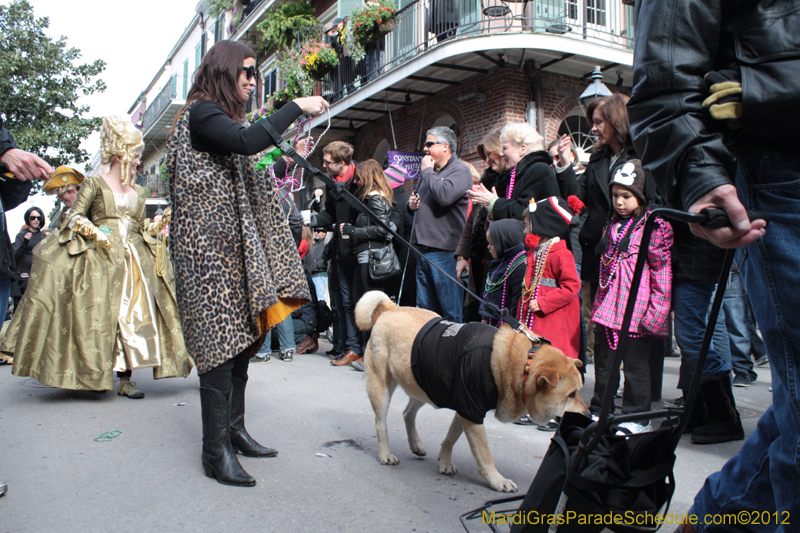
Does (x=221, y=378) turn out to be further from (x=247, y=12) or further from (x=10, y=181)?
(x=247, y=12)

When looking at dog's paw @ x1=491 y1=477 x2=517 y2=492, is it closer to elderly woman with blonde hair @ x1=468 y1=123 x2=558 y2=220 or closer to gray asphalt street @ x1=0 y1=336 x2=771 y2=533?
gray asphalt street @ x1=0 y1=336 x2=771 y2=533

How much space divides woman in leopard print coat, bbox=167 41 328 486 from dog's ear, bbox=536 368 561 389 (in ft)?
4.44

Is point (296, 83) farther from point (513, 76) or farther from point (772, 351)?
point (772, 351)

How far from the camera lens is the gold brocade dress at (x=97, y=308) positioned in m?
4.60

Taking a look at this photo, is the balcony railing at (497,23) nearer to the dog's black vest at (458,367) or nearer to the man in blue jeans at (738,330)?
the man in blue jeans at (738,330)

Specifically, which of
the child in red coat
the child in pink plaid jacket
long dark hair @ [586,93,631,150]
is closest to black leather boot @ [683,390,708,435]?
the child in pink plaid jacket

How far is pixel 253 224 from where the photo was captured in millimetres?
3020

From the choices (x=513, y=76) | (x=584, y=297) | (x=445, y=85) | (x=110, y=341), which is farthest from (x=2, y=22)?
(x=584, y=297)

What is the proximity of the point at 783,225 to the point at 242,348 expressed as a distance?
2327mm

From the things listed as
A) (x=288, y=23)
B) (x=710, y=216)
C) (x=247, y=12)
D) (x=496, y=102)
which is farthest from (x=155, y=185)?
(x=710, y=216)

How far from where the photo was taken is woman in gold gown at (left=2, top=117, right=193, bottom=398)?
460 cm

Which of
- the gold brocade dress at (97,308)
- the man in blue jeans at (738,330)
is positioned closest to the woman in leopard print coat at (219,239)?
the gold brocade dress at (97,308)

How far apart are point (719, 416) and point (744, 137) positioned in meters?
2.55

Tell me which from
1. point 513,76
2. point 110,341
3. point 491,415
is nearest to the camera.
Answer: point 491,415
